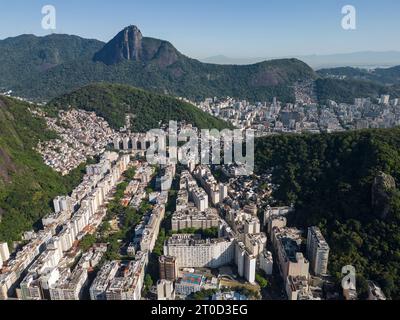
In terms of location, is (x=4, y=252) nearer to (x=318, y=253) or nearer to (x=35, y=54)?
(x=318, y=253)

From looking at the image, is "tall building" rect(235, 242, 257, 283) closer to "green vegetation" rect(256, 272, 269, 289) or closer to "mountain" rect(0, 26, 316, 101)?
"green vegetation" rect(256, 272, 269, 289)

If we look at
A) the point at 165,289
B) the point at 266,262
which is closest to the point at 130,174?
the point at 165,289

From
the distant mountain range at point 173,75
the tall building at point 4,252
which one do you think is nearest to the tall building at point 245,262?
the tall building at point 4,252

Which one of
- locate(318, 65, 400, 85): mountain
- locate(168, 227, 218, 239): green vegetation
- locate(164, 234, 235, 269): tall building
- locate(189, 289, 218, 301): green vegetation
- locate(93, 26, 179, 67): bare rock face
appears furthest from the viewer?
locate(318, 65, 400, 85): mountain

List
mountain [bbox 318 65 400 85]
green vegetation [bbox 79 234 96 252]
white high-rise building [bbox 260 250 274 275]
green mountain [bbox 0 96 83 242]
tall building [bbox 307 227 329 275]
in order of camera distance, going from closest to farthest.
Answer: tall building [bbox 307 227 329 275]
white high-rise building [bbox 260 250 274 275]
green vegetation [bbox 79 234 96 252]
green mountain [bbox 0 96 83 242]
mountain [bbox 318 65 400 85]

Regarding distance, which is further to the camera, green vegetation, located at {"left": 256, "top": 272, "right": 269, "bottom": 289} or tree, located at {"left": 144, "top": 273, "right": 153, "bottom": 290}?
green vegetation, located at {"left": 256, "top": 272, "right": 269, "bottom": 289}

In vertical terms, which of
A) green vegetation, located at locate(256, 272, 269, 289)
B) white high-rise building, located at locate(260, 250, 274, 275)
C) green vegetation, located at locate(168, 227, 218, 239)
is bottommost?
green vegetation, located at locate(256, 272, 269, 289)

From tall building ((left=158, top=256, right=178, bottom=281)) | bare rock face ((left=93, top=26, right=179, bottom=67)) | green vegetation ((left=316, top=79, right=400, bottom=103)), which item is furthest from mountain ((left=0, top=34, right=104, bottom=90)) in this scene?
tall building ((left=158, top=256, right=178, bottom=281))
